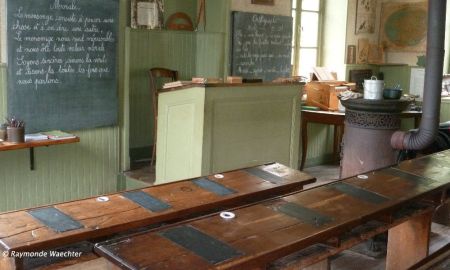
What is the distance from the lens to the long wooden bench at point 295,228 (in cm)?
206

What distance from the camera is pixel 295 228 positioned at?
7.88 feet

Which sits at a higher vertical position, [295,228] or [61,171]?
[295,228]

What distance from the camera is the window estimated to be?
23.4 feet

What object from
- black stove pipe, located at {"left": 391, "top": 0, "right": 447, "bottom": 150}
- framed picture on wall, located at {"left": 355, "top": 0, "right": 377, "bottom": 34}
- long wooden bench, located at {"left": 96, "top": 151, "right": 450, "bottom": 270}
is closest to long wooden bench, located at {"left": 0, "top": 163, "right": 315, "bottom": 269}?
long wooden bench, located at {"left": 96, "top": 151, "right": 450, "bottom": 270}

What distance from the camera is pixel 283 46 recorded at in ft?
21.9

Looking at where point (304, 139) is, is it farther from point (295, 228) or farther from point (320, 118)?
point (295, 228)

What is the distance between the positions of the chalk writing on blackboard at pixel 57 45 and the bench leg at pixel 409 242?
9.46ft

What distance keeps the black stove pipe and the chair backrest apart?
2474mm

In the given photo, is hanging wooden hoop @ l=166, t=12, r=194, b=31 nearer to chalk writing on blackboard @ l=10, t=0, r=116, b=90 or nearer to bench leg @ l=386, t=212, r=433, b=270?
chalk writing on blackboard @ l=10, t=0, r=116, b=90

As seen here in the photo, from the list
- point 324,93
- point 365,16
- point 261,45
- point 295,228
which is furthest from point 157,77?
point 295,228

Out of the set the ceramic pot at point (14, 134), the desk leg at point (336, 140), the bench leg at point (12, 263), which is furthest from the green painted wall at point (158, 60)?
the bench leg at point (12, 263)

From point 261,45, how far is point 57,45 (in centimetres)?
254

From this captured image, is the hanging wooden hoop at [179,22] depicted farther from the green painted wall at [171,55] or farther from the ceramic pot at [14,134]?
the ceramic pot at [14,134]

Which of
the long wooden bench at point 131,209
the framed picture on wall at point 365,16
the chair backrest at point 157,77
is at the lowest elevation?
the long wooden bench at point 131,209
